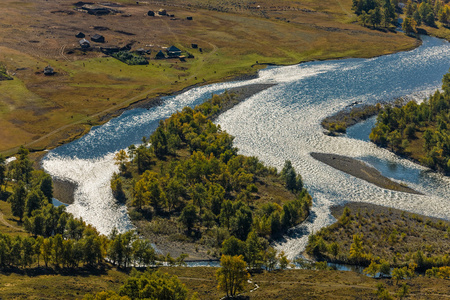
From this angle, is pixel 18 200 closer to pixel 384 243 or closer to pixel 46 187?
pixel 46 187

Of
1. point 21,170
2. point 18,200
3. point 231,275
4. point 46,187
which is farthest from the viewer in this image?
point 21,170

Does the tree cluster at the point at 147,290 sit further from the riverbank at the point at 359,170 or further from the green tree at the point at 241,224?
the riverbank at the point at 359,170

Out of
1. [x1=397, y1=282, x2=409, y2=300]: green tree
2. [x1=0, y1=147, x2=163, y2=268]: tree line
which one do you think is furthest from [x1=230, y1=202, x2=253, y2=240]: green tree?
[x1=397, y1=282, x2=409, y2=300]: green tree

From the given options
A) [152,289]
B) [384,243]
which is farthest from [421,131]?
[152,289]

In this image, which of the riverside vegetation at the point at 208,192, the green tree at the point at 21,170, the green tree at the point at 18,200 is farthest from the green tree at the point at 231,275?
the green tree at the point at 21,170

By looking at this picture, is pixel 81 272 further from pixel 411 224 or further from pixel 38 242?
pixel 411 224

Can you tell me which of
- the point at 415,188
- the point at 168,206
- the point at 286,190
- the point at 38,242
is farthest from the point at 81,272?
the point at 415,188

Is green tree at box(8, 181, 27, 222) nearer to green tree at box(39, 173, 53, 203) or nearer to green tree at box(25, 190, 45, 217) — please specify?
green tree at box(25, 190, 45, 217)
